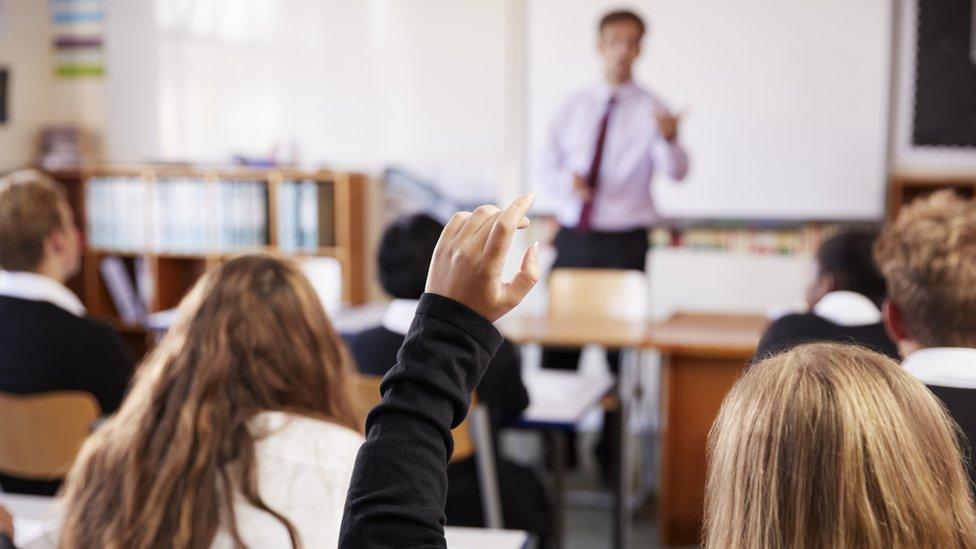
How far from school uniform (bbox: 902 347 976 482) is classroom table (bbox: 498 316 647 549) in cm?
175

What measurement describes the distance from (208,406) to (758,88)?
13.3 ft

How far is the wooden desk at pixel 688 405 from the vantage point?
3291 millimetres

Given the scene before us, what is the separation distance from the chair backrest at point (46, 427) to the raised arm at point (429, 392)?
1.82 m

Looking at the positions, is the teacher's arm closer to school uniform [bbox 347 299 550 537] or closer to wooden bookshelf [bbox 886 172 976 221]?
wooden bookshelf [bbox 886 172 976 221]

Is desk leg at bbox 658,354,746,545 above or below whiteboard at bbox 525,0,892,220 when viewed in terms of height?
below

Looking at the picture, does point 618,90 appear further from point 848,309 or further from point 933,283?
point 933,283

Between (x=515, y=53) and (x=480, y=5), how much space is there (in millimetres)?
303

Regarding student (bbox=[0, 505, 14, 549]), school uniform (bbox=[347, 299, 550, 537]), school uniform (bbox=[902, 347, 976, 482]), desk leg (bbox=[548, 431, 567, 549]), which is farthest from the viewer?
desk leg (bbox=[548, 431, 567, 549])

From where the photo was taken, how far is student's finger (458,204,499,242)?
67 cm

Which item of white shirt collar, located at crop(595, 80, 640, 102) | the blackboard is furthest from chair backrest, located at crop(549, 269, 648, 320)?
the blackboard

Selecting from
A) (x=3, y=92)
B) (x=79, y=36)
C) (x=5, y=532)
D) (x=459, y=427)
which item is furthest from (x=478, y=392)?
(x=79, y=36)

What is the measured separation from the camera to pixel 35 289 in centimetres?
263

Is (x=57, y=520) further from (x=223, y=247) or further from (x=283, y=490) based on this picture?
(x=223, y=247)

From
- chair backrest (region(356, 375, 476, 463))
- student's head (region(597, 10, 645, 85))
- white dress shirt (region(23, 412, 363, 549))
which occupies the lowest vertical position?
chair backrest (region(356, 375, 476, 463))
